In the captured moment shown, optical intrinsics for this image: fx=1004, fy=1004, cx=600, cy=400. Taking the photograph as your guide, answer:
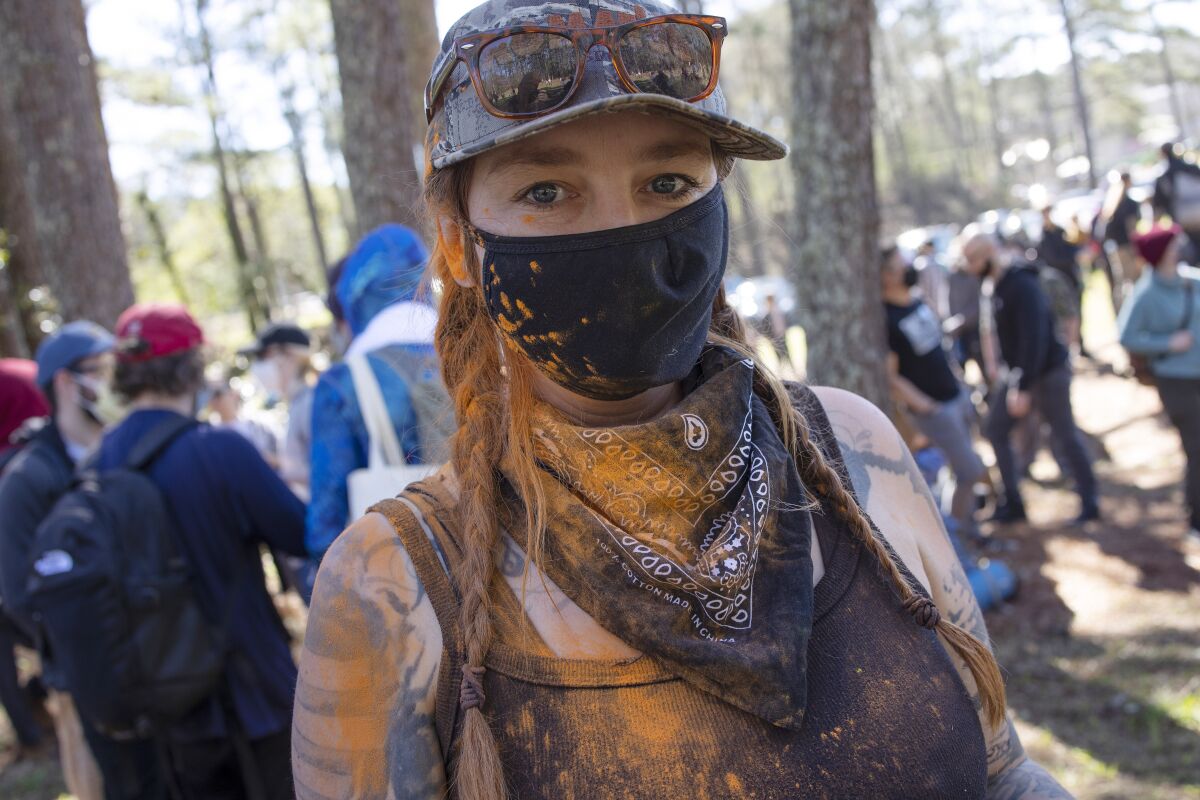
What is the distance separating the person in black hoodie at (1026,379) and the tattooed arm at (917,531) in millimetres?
6394

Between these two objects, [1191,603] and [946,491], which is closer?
[1191,603]

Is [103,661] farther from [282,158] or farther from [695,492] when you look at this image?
[282,158]

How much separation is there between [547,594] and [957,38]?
5749 cm

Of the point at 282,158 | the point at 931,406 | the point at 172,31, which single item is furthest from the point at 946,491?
the point at 282,158

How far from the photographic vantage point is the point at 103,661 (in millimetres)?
3143

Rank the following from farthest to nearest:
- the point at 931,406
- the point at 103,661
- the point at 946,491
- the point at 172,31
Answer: the point at 172,31 < the point at 946,491 < the point at 931,406 < the point at 103,661

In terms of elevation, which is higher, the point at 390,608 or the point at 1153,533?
the point at 390,608

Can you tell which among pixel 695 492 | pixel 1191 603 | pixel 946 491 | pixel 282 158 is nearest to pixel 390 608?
pixel 695 492

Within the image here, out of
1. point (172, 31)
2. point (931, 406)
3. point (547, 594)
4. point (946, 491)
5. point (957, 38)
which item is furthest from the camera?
point (957, 38)

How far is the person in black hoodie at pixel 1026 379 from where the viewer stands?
24.9 feet

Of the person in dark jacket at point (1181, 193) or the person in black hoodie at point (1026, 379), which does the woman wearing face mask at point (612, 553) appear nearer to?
the person in black hoodie at point (1026, 379)

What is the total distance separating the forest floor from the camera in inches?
180

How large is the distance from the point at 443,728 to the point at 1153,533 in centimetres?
723

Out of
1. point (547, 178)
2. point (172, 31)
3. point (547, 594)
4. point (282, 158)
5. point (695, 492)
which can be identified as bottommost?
point (547, 594)
